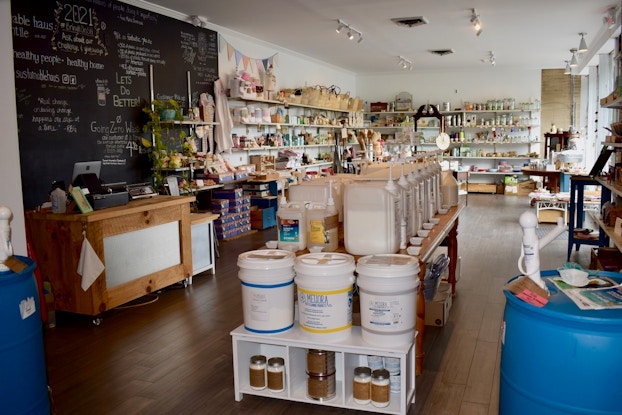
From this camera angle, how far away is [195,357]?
3641 mm

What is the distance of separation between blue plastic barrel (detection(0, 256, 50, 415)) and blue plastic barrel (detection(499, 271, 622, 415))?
6.63ft

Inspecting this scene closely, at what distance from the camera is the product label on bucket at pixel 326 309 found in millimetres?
2713

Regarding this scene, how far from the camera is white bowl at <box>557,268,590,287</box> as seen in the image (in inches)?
84.4

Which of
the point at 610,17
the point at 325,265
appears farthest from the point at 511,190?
the point at 325,265

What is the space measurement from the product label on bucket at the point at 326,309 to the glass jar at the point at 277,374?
0.29m

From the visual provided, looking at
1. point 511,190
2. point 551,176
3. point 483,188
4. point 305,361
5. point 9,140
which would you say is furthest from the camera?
point 483,188

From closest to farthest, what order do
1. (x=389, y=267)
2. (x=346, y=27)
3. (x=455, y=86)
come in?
1. (x=389, y=267)
2. (x=346, y=27)
3. (x=455, y=86)

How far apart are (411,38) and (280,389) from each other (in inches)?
294

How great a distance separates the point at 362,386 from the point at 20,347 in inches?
62.5

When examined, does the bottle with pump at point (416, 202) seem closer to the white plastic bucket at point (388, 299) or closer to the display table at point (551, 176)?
the white plastic bucket at point (388, 299)

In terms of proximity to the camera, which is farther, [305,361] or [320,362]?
[305,361]

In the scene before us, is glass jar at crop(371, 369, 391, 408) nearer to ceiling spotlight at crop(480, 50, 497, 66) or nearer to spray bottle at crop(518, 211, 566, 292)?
spray bottle at crop(518, 211, 566, 292)

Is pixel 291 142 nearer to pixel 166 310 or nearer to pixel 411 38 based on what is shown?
pixel 411 38

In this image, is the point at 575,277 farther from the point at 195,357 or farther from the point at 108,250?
the point at 108,250
